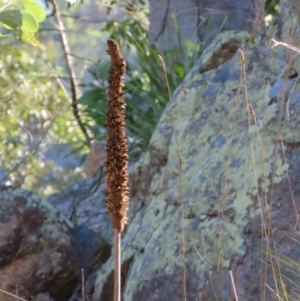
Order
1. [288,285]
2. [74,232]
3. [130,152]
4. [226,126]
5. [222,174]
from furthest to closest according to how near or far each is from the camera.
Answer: [130,152], [74,232], [226,126], [222,174], [288,285]

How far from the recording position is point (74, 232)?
123 inches

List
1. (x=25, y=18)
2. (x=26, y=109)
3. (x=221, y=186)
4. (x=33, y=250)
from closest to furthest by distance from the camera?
(x=25, y=18) < (x=221, y=186) < (x=33, y=250) < (x=26, y=109)

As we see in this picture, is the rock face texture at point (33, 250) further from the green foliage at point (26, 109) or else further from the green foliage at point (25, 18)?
the green foliage at point (26, 109)

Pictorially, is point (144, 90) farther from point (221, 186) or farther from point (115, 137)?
point (115, 137)

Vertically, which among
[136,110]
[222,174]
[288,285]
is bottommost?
[288,285]

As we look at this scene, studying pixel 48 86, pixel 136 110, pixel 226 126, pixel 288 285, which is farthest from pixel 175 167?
pixel 48 86

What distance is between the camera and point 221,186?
8.50 feet

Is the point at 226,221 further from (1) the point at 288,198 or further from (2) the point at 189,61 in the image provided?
(2) the point at 189,61

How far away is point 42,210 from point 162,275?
2.04ft

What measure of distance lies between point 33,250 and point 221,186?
750 millimetres

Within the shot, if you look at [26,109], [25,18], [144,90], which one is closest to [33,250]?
[25,18]

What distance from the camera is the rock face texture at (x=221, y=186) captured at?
7.51ft

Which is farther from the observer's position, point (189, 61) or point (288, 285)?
point (189, 61)

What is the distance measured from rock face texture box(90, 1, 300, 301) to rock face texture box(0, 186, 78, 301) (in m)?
0.14
